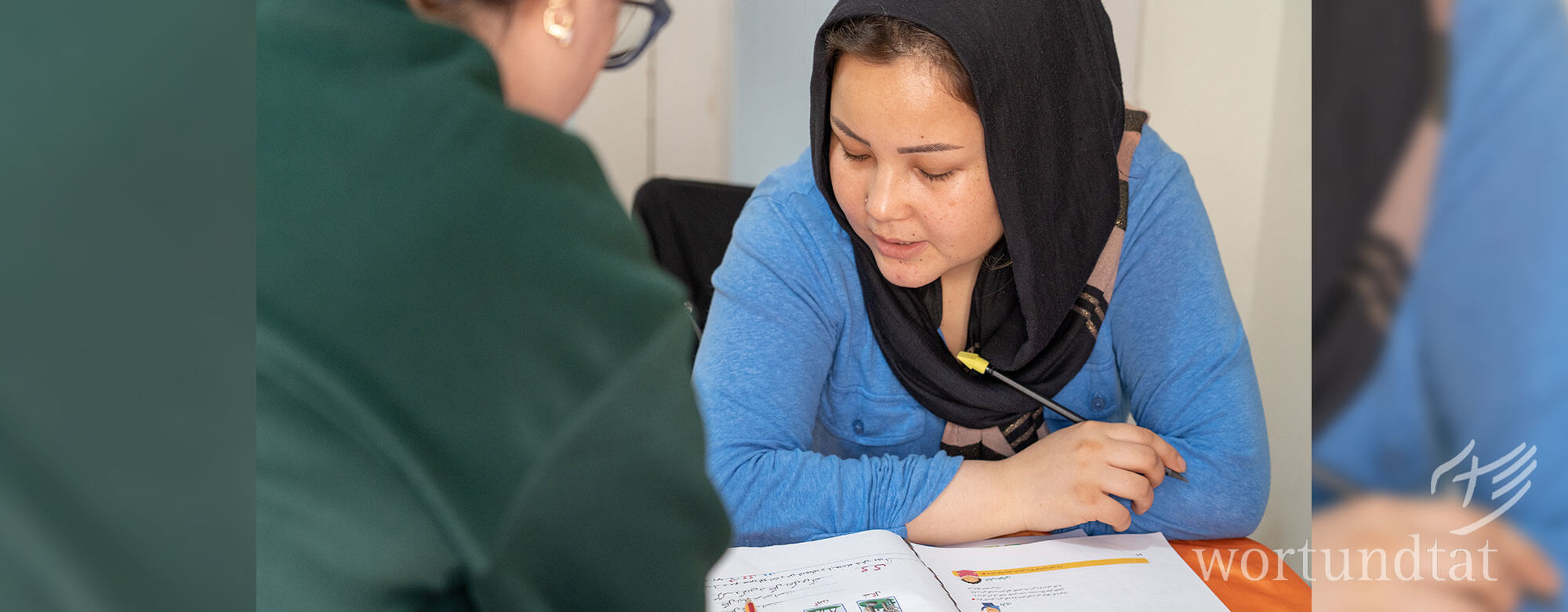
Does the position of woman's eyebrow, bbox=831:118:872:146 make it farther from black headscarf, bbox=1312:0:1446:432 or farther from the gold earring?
black headscarf, bbox=1312:0:1446:432

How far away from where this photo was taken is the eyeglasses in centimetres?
59

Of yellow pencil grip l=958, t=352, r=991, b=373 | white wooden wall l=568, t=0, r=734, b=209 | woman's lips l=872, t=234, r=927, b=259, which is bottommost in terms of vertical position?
white wooden wall l=568, t=0, r=734, b=209

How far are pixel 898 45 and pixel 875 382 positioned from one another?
35 centimetres

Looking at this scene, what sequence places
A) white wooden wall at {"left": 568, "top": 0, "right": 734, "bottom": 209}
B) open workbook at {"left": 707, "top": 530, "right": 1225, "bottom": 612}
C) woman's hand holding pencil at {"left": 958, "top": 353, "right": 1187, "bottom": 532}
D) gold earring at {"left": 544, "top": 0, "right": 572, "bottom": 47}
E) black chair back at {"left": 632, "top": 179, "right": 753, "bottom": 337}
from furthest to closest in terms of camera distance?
white wooden wall at {"left": 568, "top": 0, "right": 734, "bottom": 209}
black chair back at {"left": 632, "top": 179, "right": 753, "bottom": 337}
woman's hand holding pencil at {"left": 958, "top": 353, "right": 1187, "bottom": 532}
open workbook at {"left": 707, "top": 530, "right": 1225, "bottom": 612}
gold earring at {"left": 544, "top": 0, "right": 572, "bottom": 47}

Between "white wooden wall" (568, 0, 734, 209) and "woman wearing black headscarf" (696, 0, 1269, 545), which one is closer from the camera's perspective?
"woman wearing black headscarf" (696, 0, 1269, 545)

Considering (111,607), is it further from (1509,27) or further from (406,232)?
(1509,27)

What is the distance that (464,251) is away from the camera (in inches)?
13.0

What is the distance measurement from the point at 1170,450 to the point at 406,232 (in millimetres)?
775

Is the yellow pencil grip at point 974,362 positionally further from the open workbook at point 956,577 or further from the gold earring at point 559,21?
the gold earring at point 559,21

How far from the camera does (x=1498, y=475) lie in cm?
20

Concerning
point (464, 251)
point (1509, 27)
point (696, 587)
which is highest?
point (1509, 27)

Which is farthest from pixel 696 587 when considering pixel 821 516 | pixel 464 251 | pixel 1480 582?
pixel 821 516

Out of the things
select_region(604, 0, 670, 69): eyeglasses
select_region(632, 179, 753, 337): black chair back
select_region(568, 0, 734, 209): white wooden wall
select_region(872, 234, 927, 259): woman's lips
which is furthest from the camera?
select_region(568, 0, 734, 209): white wooden wall

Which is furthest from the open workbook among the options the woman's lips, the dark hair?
the dark hair
